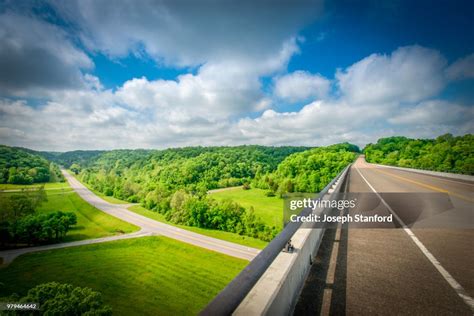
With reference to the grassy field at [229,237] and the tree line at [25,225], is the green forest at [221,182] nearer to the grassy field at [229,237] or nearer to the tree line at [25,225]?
the grassy field at [229,237]

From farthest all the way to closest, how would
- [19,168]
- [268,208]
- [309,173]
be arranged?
[19,168] < [309,173] < [268,208]

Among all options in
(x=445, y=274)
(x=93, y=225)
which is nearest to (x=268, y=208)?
(x=93, y=225)

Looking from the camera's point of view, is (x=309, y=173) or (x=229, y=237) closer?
(x=229, y=237)

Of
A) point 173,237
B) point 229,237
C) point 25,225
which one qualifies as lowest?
point 173,237

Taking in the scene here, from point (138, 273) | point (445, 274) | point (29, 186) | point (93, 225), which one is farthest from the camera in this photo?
point (29, 186)

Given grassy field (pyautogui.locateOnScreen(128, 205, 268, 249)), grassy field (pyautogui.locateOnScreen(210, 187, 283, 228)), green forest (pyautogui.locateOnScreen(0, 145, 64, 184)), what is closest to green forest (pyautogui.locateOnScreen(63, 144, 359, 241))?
grassy field (pyautogui.locateOnScreen(128, 205, 268, 249))

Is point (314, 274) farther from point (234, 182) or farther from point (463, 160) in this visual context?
point (234, 182)

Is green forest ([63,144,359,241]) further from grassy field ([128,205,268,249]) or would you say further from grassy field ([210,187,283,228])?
grassy field ([210,187,283,228])

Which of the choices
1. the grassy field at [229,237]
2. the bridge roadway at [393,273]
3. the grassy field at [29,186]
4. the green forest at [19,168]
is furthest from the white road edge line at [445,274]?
the green forest at [19,168]

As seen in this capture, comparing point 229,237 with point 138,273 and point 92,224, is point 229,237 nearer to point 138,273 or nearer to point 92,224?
point 138,273
